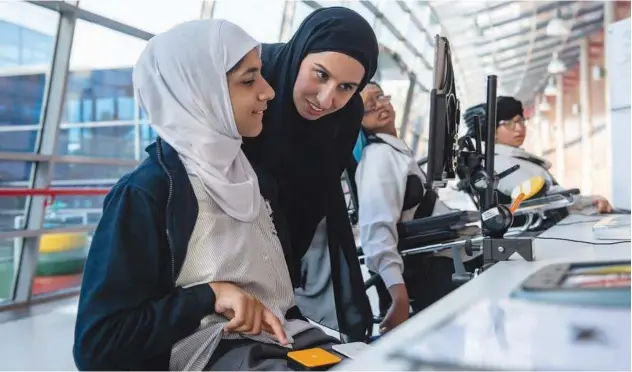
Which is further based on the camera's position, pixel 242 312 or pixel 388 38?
pixel 388 38

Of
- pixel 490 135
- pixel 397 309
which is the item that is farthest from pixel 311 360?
pixel 397 309

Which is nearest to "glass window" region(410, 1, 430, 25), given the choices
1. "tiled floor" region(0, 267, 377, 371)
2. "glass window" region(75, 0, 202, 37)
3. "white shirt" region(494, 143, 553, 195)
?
"glass window" region(75, 0, 202, 37)

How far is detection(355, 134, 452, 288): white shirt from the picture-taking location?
2039 mm

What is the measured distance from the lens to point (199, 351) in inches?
42.1

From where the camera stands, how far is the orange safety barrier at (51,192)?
3.85 m

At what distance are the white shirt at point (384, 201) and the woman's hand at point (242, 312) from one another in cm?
96

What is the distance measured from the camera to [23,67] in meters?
4.46

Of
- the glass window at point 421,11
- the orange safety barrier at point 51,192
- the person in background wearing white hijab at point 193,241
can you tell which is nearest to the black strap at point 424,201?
the person in background wearing white hijab at point 193,241

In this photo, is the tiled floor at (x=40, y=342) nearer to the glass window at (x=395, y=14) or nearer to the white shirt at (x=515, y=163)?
the white shirt at (x=515, y=163)

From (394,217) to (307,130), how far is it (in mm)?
552

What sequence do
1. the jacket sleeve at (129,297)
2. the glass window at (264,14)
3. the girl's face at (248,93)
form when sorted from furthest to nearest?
the glass window at (264,14), the girl's face at (248,93), the jacket sleeve at (129,297)

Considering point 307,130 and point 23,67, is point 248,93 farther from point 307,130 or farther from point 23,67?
point 23,67

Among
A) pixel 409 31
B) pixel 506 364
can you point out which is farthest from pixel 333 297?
pixel 409 31

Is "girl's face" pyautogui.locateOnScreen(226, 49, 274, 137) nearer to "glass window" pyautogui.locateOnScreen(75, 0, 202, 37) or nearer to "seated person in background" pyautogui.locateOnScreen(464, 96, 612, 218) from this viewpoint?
"seated person in background" pyautogui.locateOnScreen(464, 96, 612, 218)
